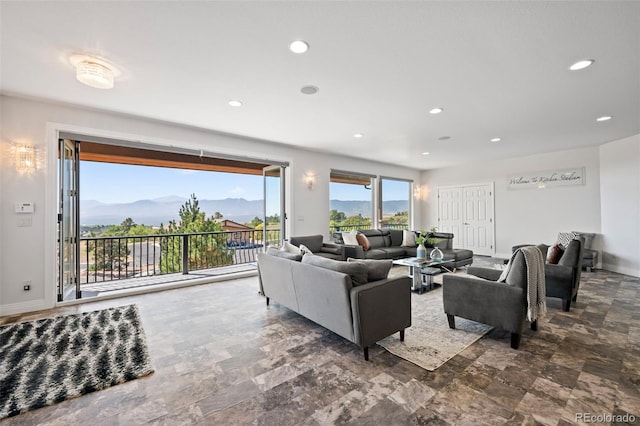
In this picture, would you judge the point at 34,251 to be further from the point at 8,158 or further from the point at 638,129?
the point at 638,129

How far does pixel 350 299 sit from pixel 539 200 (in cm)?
670

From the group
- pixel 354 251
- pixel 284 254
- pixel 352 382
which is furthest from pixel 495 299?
pixel 354 251

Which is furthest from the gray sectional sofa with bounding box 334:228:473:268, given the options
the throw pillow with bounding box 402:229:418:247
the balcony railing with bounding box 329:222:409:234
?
the balcony railing with bounding box 329:222:409:234

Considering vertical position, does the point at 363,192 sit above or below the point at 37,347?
above

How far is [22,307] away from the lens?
3414 millimetres

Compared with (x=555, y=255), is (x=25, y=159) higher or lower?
higher

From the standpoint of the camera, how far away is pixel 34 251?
3500 millimetres

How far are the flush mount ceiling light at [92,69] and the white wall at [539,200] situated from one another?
8.22 metres

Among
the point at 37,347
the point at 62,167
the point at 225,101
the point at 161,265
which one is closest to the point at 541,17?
the point at 225,101

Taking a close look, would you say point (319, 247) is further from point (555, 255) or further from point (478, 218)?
point (478, 218)

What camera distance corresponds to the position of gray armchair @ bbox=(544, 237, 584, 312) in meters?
3.36

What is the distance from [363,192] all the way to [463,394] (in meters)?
6.36

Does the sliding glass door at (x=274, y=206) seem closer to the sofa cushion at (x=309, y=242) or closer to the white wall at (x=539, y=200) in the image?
the sofa cushion at (x=309, y=242)

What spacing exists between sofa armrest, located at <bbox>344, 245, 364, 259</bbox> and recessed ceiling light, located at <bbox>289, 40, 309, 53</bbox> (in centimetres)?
387
